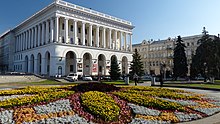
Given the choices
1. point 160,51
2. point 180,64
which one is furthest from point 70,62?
point 160,51

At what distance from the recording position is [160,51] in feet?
300

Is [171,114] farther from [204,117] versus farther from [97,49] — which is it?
[97,49]

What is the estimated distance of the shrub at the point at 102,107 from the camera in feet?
24.0

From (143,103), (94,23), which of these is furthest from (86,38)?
(143,103)

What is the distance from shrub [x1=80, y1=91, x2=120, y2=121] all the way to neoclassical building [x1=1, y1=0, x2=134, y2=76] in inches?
1726

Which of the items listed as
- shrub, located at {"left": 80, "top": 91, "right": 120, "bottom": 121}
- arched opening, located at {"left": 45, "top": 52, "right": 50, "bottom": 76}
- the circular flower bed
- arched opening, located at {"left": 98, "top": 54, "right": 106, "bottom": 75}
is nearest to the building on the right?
arched opening, located at {"left": 98, "top": 54, "right": 106, "bottom": 75}

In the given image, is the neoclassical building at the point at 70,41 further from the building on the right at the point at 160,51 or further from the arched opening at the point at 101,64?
the building on the right at the point at 160,51

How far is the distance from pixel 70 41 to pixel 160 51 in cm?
4729

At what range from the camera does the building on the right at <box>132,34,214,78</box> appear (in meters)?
83.9

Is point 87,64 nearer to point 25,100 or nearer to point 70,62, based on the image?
point 70,62

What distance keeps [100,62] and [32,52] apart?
21260mm

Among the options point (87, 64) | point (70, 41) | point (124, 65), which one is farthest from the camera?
point (124, 65)

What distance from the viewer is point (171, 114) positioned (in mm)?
8250

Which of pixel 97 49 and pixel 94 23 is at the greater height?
pixel 94 23
